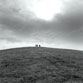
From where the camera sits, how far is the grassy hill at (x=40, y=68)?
26406 mm

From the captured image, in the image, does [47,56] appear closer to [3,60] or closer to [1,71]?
[3,60]

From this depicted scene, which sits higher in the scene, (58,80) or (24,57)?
(24,57)

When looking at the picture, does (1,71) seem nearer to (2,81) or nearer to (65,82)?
(2,81)

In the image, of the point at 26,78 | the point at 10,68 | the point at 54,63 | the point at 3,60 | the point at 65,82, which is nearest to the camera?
the point at 65,82

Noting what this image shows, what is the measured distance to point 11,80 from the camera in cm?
2633

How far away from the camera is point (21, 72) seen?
29.5m

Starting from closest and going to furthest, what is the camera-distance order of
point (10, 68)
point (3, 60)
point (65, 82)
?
point (65, 82) < point (10, 68) < point (3, 60)

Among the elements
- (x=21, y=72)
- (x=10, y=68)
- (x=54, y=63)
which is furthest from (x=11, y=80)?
(x=54, y=63)

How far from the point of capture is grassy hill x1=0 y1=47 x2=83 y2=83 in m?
26.4

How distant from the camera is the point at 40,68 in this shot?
3086 centimetres

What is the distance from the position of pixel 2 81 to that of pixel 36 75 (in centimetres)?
488

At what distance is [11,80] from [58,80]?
6397 millimetres

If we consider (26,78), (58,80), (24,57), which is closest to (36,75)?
(26,78)

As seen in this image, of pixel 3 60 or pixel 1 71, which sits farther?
pixel 3 60
